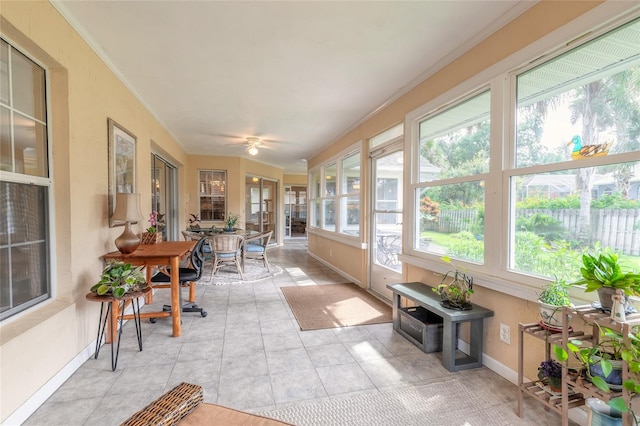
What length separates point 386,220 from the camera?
409cm

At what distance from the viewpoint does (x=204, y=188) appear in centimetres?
755

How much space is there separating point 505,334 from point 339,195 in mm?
3694

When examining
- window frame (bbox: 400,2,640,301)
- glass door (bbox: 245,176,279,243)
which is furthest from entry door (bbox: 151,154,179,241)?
window frame (bbox: 400,2,640,301)

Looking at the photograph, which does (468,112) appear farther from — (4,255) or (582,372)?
(4,255)

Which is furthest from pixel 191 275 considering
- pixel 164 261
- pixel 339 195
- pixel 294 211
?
pixel 294 211

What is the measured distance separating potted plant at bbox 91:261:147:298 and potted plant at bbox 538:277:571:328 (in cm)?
280

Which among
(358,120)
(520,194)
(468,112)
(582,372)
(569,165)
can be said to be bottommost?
(582,372)

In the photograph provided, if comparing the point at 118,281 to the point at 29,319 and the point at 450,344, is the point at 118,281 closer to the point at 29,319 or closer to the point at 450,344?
the point at 29,319

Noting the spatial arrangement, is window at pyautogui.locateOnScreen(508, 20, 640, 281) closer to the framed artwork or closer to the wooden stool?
the wooden stool

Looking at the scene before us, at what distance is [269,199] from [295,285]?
498cm

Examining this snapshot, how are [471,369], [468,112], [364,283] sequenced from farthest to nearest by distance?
[364,283], [468,112], [471,369]

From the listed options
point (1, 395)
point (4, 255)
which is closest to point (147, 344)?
point (1, 395)

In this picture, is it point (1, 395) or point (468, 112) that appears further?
point (468, 112)

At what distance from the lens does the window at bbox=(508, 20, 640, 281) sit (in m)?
1.53
